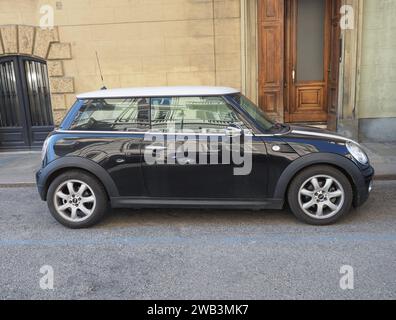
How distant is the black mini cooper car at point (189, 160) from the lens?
4.50 meters

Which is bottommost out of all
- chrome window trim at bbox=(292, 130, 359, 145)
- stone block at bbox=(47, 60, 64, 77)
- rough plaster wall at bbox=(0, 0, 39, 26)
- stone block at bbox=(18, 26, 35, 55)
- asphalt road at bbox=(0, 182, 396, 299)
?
asphalt road at bbox=(0, 182, 396, 299)

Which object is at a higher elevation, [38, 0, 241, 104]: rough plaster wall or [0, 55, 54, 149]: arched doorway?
[38, 0, 241, 104]: rough plaster wall

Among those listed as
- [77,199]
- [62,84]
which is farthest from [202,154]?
[62,84]

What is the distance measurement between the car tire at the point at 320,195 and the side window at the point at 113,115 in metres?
1.82

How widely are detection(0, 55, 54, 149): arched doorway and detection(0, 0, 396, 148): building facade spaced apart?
4.6 inches

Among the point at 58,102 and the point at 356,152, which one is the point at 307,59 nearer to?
the point at 356,152

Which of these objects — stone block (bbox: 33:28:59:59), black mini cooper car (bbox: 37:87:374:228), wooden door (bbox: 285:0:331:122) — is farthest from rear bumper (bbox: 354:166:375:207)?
stone block (bbox: 33:28:59:59)

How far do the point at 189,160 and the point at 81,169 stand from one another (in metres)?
1.26

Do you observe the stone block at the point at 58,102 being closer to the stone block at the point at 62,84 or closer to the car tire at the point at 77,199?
the stone block at the point at 62,84

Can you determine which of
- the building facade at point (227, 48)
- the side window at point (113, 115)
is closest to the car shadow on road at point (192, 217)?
the side window at point (113, 115)

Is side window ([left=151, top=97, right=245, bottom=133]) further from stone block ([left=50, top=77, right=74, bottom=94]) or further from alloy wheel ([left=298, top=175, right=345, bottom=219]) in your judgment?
stone block ([left=50, top=77, right=74, bottom=94])

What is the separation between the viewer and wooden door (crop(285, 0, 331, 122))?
9.08m
